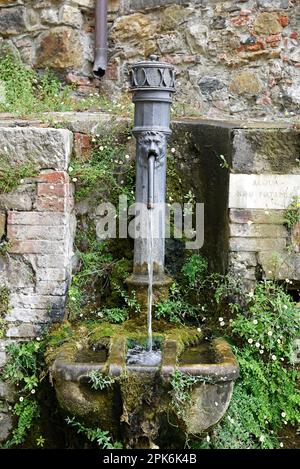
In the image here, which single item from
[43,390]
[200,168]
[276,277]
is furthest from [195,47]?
[43,390]

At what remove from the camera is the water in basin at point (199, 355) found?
3.21 metres

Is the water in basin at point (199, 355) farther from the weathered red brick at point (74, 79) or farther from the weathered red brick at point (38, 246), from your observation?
the weathered red brick at point (74, 79)

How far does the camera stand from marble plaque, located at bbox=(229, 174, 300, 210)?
3643 mm

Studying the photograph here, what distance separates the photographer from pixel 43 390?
135 inches

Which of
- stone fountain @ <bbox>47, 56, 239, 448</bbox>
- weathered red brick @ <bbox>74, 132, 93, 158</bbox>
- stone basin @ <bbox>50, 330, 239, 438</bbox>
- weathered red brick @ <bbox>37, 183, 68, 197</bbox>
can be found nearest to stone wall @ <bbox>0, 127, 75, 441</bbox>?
weathered red brick @ <bbox>37, 183, 68, 197</bbox>

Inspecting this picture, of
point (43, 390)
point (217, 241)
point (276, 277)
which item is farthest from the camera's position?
point (217, 241)

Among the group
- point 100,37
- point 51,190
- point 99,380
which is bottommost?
point 99,380

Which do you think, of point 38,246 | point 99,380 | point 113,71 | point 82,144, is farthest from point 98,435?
point 113,71

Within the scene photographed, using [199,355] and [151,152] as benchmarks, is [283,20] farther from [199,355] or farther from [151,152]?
[199,355]

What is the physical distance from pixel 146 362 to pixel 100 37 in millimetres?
3642

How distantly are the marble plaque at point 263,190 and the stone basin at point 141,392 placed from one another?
3.40 feet

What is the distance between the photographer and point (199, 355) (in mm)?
3348
